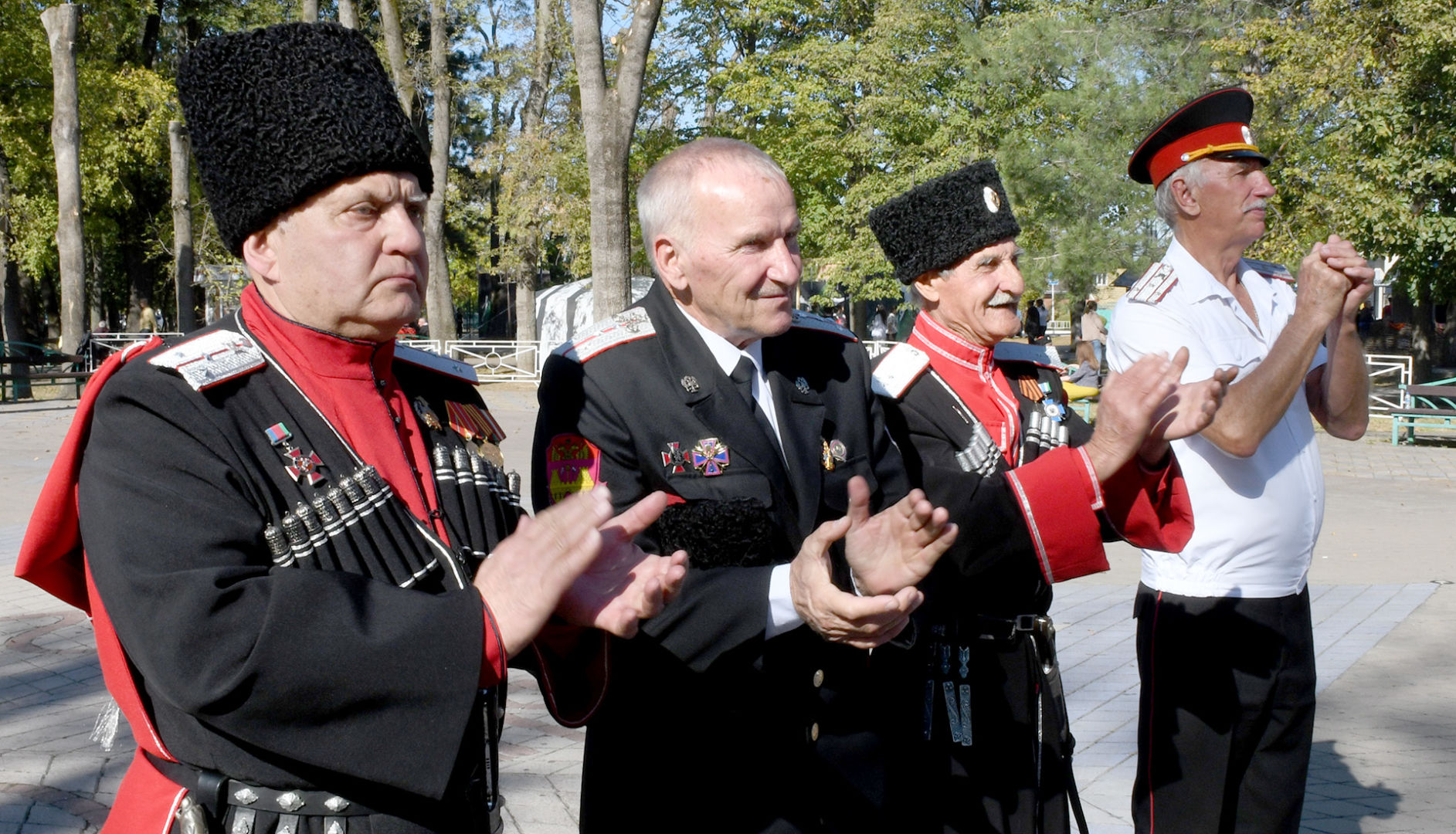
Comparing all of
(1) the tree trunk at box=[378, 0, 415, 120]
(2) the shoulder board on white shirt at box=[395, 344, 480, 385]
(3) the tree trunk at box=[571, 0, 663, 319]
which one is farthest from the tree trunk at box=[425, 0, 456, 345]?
(2) the shoulder board on white shirt at box=[395, 344, 480, 385]

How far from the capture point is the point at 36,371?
25703mm

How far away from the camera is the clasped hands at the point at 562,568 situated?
73.3 inches

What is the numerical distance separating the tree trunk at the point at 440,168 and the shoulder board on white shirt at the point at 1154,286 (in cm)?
2376

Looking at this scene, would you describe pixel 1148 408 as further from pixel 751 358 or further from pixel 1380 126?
pixel 1380 126

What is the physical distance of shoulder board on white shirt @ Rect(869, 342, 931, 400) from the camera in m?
3.43

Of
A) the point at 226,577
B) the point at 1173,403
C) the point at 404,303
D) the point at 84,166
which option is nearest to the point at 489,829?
the point at 226,577

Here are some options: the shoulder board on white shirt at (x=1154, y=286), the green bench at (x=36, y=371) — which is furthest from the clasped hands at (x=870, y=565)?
the green bench at (x=36, y=371)

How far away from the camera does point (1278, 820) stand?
3350 mm

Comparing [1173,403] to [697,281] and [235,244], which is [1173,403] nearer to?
[697,281]

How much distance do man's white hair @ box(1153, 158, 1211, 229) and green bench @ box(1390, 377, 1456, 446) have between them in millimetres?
13215

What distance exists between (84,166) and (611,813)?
103ft

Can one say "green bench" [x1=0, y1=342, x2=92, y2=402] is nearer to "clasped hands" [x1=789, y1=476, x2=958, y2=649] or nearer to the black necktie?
the black necktie

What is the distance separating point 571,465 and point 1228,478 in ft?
6.25

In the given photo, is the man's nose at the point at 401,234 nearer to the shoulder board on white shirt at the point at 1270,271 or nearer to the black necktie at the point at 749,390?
the black necktie at the point at 749,390
